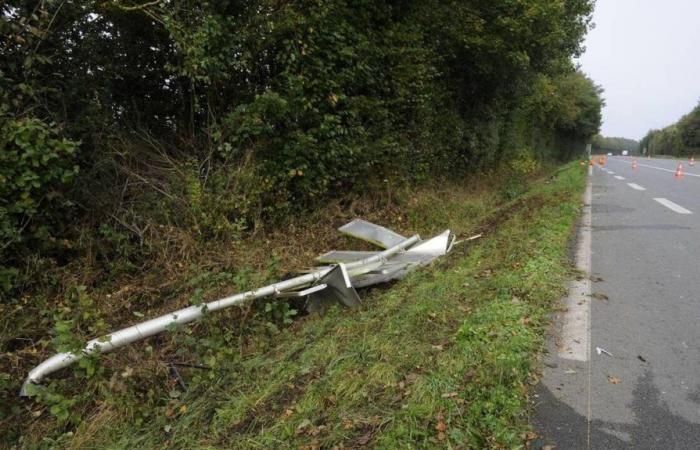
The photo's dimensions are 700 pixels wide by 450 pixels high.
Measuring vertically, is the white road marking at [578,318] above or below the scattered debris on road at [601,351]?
above

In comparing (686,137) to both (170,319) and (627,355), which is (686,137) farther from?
(170,319)

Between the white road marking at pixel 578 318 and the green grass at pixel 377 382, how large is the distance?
162 millimetres

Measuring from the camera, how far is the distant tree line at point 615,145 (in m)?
108

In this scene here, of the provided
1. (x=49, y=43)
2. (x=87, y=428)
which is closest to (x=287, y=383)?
(x=87, y=428)

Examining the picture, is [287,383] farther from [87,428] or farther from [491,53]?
[491,53]

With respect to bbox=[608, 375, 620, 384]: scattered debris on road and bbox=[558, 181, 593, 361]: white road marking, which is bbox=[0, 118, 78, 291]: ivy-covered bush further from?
bbox=[608, 375, 620, 384]: scattered debris on road

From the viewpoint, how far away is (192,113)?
582 centimetres

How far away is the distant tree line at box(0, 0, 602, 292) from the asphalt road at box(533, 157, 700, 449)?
154 inches

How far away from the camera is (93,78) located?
4.86m

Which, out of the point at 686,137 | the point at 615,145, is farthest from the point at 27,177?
the point at 615,145

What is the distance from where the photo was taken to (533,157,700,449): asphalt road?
237cm

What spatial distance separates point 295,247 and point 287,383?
301 cm

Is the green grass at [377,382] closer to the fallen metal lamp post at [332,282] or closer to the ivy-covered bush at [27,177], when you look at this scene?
the fallen metal lamp post at [332,282]

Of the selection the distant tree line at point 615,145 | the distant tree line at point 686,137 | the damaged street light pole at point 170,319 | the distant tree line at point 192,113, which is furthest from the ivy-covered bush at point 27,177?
the distant tree line at point 615,145
